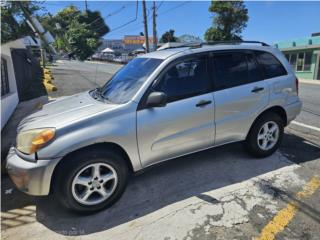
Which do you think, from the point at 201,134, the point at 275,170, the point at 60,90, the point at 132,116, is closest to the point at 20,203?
the point at 132,116

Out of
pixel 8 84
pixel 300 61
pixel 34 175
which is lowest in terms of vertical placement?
pixel 300 61

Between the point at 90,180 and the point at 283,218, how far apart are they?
217cm

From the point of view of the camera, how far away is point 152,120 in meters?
3.40

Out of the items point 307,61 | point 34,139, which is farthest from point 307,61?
point 34,139

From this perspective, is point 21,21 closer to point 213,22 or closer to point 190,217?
point 190,217

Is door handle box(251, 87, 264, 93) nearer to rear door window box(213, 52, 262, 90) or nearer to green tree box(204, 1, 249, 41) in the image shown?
rear door window box(213, 52, 262, 90)

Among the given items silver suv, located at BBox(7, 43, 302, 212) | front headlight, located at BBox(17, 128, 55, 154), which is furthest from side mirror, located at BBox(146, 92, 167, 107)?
front headlight, located at BBox(17, 128, 55, 154)

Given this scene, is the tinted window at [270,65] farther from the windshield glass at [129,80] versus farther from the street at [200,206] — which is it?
the windshield glass at [129,80]

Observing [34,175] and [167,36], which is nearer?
[34,175]

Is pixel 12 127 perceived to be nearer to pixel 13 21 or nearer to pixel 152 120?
pixel 13 21

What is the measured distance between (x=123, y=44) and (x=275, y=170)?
3277 inches

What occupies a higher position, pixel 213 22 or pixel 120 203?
pixel 213 22

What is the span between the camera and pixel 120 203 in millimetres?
3465

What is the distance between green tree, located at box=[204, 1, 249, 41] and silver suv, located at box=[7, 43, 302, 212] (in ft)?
98.5
